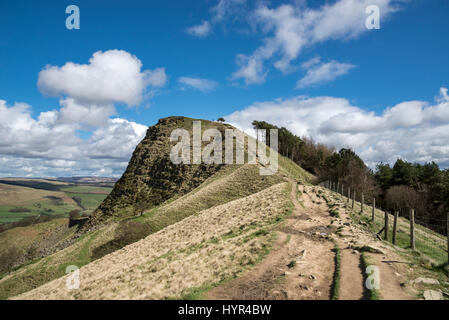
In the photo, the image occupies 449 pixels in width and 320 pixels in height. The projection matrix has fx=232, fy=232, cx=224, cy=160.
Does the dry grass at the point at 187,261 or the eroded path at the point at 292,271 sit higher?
the eroded path at the point at 292,271

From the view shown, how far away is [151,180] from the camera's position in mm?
59875

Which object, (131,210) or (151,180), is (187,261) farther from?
(151,180)

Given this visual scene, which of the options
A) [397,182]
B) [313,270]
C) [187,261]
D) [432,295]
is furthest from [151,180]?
[397,182]

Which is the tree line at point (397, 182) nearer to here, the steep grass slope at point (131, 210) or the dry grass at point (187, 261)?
the steep grass slope at point (131, 210)

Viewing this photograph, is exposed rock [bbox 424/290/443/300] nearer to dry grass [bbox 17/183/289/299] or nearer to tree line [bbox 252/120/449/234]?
dry grass [bbox 17/183/289/299]

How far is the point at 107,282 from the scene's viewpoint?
1510cm

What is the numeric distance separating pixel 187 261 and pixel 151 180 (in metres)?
47.9

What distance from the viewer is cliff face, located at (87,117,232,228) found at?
52906 millimetres

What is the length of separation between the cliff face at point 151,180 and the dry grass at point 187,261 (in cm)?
2675

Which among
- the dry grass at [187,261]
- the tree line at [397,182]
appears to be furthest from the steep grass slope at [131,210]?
Result: the tree line at [397,182]

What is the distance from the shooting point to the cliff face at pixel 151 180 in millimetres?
52906
